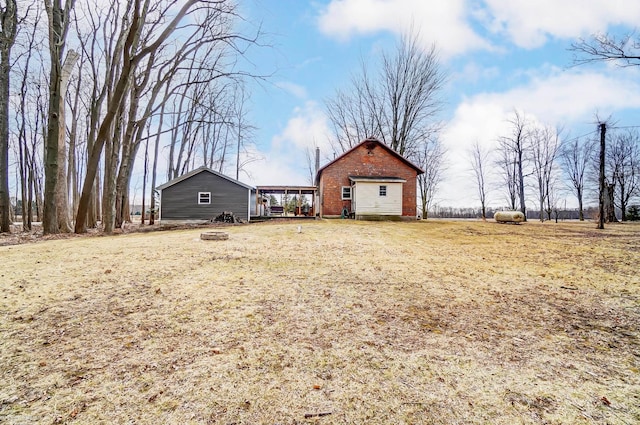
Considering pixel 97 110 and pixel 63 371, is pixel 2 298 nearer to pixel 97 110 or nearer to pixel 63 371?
pixel 63 371

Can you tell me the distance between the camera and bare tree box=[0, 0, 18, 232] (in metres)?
11.6

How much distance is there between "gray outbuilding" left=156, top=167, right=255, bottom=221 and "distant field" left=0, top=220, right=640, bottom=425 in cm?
1443

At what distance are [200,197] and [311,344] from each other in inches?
772

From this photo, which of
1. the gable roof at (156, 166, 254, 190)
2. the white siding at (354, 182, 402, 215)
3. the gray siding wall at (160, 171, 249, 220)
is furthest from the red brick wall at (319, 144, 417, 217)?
the gray siding wall at (160, 171, 249, 220)

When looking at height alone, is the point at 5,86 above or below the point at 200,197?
above

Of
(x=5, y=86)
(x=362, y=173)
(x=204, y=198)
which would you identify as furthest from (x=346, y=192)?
(x=5, y=86)

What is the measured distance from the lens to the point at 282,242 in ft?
31.8

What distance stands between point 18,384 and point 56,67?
13.0 meters

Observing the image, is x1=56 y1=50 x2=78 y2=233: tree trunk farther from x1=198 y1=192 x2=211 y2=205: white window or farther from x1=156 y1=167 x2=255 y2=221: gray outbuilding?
x1=198 y1=192 x2=211 y2=205: white window

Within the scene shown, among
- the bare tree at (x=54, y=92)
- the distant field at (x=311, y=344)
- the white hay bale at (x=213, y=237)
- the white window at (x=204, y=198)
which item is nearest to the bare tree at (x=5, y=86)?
the bare tree at (x=54, y=92)

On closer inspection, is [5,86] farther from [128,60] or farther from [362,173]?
[362,173]

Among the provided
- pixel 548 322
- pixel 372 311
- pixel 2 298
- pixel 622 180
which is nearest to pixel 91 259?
pixel 2 298

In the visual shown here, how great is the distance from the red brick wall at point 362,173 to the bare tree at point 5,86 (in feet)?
53.8

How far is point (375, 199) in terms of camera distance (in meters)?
20.3
